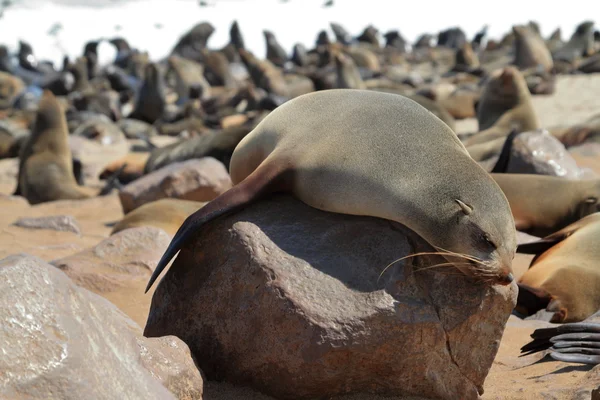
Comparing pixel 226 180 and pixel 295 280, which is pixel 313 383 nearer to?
pixel 295 280

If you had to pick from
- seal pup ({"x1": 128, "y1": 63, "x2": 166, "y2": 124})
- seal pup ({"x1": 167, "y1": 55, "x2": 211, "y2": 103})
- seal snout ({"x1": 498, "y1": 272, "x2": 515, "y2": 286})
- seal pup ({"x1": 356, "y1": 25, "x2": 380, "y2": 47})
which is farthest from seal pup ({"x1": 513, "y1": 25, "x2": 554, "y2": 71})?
seal pup ({"x1": 356, "y1": 25, "x2": 380, "y2": 47})

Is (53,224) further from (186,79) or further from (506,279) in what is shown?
(186,79)

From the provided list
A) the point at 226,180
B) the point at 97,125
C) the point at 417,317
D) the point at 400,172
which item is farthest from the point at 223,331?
the point at 97,125

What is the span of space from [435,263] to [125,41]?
38.0 metres

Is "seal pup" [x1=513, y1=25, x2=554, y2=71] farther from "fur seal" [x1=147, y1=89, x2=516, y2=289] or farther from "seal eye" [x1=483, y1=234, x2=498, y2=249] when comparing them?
"seal eye" [x1=483, y1=234, x2=498, y2=249]

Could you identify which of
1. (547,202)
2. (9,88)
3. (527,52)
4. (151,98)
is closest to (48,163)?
(547,202)

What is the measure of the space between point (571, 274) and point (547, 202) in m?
1.70

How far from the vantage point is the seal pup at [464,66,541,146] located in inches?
374

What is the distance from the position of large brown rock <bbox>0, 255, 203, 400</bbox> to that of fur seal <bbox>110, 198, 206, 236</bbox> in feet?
12.1

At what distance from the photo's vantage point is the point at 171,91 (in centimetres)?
2531

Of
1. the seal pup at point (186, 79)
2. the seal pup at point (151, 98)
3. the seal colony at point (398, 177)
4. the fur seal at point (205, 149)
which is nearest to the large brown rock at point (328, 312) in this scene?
the seal colony at point (398, 177)

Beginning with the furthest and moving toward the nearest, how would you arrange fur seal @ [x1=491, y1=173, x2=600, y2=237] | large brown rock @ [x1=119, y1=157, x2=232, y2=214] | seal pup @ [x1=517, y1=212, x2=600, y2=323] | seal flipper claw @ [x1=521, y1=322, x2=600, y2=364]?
1. large brown rock @ [x1=119, y1=157, x2=232, y2=214]
2. fur seal @ [x1=491, y1=173, x2=600, y2=237]
3. seal pup @ [x1=517, y1=212, x2=600, y2=323]
4. seal flipper claw @ [x1=521, y1=322, x2=600, y2=364]

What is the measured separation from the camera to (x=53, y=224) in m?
6.17

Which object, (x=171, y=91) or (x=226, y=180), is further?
(x=171, y=91)
